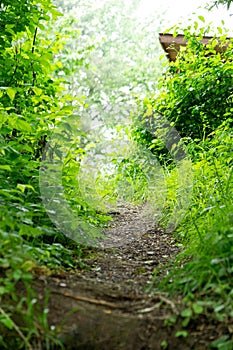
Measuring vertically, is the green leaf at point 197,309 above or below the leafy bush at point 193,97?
below

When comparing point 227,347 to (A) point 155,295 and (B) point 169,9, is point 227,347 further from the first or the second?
(B) point 169,9

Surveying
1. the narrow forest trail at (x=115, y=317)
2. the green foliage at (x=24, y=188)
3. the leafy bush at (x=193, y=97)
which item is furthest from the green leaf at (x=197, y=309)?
the leafy bush at (x=193, y=97)

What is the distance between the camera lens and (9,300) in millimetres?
1682

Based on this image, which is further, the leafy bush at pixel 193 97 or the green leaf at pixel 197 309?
the leafy bush at pixel 193 97

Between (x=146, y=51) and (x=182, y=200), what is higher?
(x=146, y=51)

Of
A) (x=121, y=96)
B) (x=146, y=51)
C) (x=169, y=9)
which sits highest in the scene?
(x=169, y=9)

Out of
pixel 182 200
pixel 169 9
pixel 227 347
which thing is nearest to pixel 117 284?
pixel 227 347

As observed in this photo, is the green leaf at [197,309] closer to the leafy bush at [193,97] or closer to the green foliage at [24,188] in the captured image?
the green foliage at [24,188]

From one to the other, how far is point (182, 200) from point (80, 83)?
10.5m

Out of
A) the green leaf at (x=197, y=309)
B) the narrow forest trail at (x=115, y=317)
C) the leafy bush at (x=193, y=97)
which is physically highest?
the leafy bush at (x=193, y=97)

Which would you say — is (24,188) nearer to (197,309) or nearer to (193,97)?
(197,309)

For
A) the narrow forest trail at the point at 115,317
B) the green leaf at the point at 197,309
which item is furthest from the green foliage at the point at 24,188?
the green leaf at the point at 197,309

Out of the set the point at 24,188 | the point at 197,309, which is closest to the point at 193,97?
the point at 24,188

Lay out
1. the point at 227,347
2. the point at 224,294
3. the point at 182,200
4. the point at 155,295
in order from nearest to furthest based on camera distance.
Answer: the point at 227,347 < the point at 224,294 < the point at 155,295 < the point at 182,200
